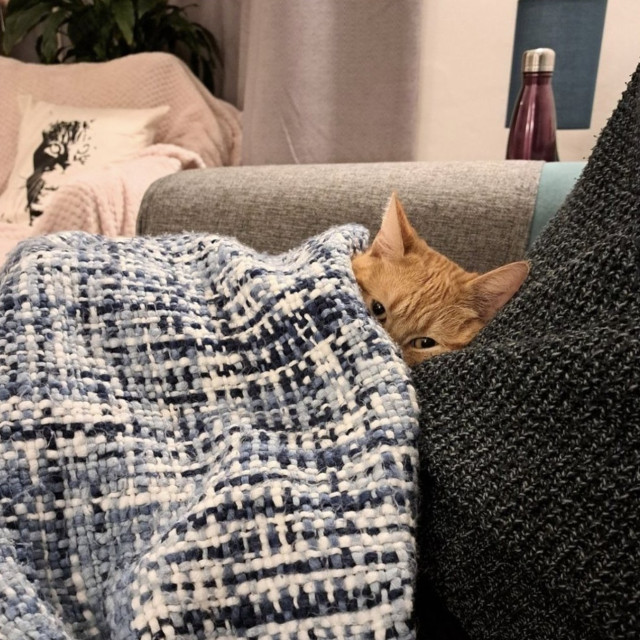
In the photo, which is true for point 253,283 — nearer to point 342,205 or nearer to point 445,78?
point 342,205

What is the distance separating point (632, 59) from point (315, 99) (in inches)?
36.2

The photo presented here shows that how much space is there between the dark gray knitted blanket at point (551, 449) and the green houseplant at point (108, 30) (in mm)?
2125

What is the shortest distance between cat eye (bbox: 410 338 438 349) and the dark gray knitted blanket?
265 mm

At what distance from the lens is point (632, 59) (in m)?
1.51

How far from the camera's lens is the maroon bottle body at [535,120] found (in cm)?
128

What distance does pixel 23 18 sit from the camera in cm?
226

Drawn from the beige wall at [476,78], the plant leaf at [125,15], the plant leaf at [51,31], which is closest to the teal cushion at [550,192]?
the beige wall at [476,78]


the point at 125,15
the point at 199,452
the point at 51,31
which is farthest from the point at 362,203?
the point at 51,31

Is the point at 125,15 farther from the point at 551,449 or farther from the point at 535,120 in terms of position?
the point at 551,449

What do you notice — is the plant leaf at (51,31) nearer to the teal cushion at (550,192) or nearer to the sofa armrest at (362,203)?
the sofa armrest at (362,203)

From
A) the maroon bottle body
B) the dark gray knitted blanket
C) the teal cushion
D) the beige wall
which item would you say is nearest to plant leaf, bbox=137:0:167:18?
the beige wall

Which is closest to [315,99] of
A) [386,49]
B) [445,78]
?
[386,49]

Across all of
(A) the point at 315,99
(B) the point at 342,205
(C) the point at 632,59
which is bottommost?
(B) the point at 342,205

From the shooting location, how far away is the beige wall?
5.10 feet
